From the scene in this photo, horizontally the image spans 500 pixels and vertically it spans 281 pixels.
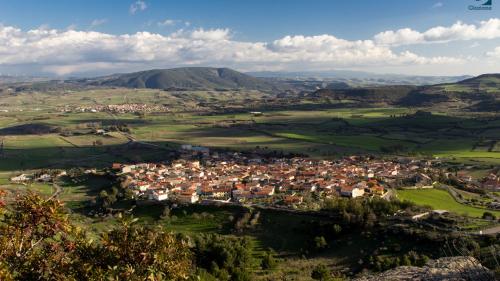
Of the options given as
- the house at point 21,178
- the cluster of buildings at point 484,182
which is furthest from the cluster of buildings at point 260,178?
the house at point 21,178

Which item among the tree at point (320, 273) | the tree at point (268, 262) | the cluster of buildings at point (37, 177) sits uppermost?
the tree at point (320, 273)

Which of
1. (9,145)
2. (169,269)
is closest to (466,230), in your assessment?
(169,269)

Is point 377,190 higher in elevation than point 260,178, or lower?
higher

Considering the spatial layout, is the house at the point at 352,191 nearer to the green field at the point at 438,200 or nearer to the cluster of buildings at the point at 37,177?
the green field at the point at 438,200

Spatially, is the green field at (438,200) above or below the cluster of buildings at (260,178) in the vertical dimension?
above

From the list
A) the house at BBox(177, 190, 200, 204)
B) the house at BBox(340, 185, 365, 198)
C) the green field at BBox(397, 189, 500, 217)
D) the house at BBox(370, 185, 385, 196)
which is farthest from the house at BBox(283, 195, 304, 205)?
the green field at BBox(397, 189, 500, 217)

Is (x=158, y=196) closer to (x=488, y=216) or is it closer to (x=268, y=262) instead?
(x=268, y=262)

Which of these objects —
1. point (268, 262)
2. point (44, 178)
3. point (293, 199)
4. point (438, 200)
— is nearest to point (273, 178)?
point (293, 199)

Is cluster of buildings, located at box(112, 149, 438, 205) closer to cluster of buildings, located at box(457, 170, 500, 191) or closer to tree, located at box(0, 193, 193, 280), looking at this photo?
cluster of buildings, located at box(457, 170, 500, 191)

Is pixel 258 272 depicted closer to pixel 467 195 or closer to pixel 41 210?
pixel 41 210
